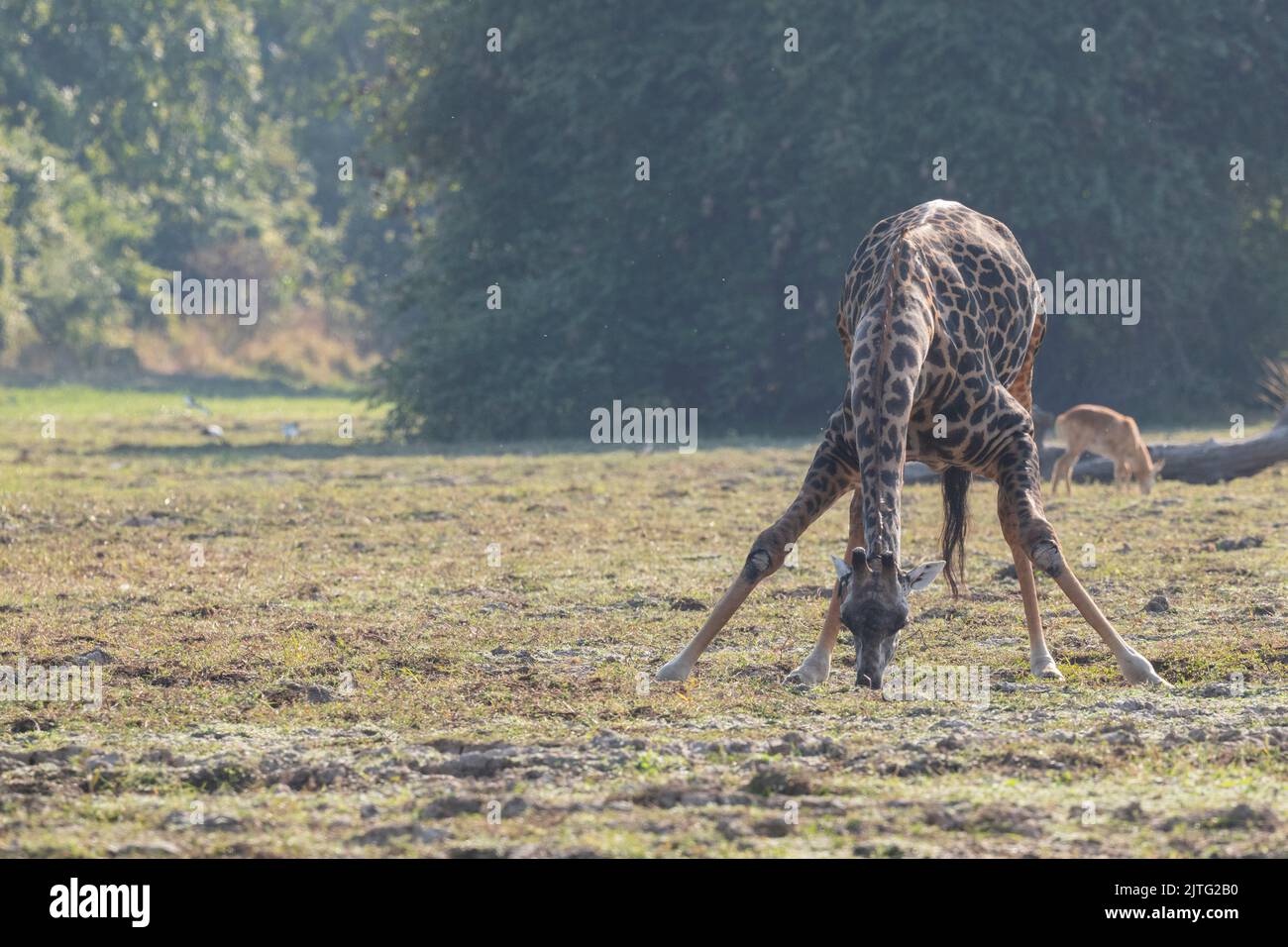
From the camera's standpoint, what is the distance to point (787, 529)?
841cm

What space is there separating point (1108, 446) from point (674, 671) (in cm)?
947

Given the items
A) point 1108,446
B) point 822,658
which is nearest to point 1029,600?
point 822,658

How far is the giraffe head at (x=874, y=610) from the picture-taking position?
7.30m

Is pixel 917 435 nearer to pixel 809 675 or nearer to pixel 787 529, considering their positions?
pixel 787 529

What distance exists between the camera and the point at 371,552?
42.9 feet

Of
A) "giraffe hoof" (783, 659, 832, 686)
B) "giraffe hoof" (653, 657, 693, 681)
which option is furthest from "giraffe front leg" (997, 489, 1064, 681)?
"giraffe hoof" (653, 657, 693, 681)

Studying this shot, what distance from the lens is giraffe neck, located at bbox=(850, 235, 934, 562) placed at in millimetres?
7559

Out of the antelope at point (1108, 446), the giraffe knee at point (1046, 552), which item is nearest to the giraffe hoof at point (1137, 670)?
the giraffe knee at point (1046, 552)

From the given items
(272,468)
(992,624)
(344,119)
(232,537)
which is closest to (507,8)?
(272,468)

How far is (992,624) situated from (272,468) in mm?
11865

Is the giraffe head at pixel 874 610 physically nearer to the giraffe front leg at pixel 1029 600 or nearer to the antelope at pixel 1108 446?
the giraffe front leg at pixel 1029 600

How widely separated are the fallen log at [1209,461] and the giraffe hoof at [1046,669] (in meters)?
8.67

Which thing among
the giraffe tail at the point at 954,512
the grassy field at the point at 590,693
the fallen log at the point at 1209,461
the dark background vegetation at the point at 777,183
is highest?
the dark background vegetation at the point at 777,183
